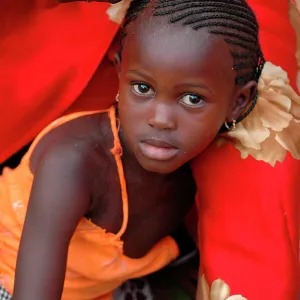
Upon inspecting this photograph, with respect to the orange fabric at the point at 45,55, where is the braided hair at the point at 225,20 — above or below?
above

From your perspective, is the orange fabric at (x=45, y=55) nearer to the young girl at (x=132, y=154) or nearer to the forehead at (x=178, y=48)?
the young girl at (x=132, y=154)

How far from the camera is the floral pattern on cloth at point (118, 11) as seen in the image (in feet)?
2.79

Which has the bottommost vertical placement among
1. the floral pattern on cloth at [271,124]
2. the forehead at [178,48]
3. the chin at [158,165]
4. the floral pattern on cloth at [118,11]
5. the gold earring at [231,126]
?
the floral pattern on cloth at [271,124]

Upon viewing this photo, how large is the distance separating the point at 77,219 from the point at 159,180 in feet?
0.48

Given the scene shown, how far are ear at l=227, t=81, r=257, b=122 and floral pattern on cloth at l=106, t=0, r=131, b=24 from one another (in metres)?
0.18

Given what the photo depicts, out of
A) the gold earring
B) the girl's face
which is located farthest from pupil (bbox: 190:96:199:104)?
the gold earring

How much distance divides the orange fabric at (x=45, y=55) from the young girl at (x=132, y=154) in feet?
0.33

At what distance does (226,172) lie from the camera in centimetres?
90

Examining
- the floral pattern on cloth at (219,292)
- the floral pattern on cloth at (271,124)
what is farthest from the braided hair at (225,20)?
the floral pattern on cloth at (219,292)

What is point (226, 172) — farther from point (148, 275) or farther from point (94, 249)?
point (148, 275)

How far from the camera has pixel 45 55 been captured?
1.00 metres

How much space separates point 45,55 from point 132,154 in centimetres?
23

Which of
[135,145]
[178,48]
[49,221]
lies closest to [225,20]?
[178,48]

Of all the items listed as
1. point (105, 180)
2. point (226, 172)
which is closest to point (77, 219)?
point (105, 180)
